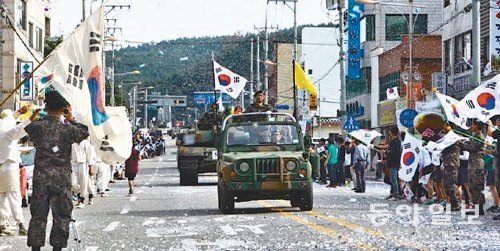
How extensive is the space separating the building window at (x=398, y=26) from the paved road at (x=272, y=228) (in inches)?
2039

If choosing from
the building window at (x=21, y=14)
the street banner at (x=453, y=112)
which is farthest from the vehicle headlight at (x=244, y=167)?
the building window at (x=21, y=14)

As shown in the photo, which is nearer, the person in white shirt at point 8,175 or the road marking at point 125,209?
the person in white shirt at point 8,175

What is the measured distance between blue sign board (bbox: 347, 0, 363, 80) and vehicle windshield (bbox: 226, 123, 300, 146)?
4765 cm

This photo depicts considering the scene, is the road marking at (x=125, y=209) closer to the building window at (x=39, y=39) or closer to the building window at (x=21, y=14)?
the building window at (x=21, y=14)

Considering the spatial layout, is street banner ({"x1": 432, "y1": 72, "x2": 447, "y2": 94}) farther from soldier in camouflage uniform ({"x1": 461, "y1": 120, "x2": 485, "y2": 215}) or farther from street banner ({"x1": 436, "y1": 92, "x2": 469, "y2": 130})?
soldier in camouflage uniform ({"x1": 461, "y1": 120, "x2": 485, "y2": 215})

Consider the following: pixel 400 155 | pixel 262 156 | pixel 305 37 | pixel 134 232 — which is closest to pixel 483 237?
pixel 134 232

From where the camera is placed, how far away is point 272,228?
1720 cm

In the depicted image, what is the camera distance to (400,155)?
89.8ft

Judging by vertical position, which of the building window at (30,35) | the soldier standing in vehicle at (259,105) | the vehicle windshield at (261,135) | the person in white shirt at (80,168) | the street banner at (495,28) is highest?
the building window at (30,35)

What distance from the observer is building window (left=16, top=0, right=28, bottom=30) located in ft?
182

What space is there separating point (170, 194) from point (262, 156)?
33.3ft

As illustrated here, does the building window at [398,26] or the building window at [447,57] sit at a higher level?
the building window at [398,26]

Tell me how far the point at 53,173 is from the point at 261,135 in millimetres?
11035

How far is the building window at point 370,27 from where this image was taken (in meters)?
76.6
